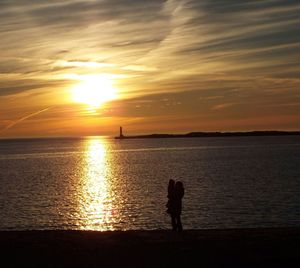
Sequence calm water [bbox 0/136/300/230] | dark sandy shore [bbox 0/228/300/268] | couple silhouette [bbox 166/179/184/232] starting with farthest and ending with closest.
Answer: calm water [bbox 0/136/300/230], couple silhouette [bbox 166/179/184/232], dark sandy shore [bbox 0/228/300/268]

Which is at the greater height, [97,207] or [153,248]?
[153,248]

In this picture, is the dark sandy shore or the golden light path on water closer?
the dark sandy shore

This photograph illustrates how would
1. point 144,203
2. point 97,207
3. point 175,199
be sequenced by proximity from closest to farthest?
point 175,199, point 97,207, point 144,203

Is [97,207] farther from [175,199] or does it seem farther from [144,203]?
[175,199]

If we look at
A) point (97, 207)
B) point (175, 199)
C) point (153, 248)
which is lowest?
point (97, 207)

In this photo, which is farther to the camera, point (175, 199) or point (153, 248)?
point (175, 199)

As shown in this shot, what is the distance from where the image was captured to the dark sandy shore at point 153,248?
12.9 m

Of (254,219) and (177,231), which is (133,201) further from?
(177,231)

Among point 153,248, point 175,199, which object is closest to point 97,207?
point 175,199

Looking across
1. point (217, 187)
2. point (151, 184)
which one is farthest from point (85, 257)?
point (151, 184)

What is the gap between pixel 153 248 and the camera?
568 inches

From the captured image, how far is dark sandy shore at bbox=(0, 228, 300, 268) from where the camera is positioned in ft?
42.4

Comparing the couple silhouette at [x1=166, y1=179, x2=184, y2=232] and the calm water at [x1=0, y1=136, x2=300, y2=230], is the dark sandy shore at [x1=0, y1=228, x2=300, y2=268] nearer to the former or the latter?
the couple silhouette at [x1=166, y1=179, x2=184, y2=232]

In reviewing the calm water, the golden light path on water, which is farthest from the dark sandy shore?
the golden light path on water
